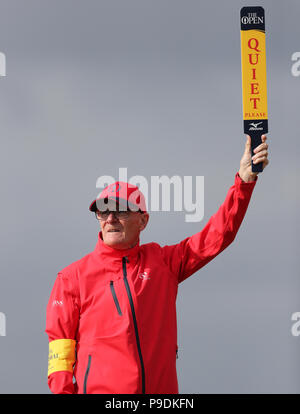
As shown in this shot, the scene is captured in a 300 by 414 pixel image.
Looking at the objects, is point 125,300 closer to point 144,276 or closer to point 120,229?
point 144,276

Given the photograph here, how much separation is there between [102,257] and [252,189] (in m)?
1.86

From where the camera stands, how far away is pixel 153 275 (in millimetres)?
8445

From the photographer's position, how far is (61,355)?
8156mm

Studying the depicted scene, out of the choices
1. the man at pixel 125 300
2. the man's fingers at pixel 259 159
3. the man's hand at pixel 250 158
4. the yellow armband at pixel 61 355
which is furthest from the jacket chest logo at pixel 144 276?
the man's fingers at pixel 259 159

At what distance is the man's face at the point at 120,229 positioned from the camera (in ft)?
27.8

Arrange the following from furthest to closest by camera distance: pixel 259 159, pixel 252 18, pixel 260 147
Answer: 1. pixel 252 18
2. pixel 260 147
3. pixel 259 159

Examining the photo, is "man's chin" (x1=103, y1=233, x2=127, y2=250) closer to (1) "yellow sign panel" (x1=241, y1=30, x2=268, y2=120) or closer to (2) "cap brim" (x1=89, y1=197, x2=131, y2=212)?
(2) "cap brim" (x1=89, y1=197, x2=131, y2=212)

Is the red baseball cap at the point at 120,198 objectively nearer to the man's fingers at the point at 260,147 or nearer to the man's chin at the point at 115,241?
the man's chin at the point at 115,241

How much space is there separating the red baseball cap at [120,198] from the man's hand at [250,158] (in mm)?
1268

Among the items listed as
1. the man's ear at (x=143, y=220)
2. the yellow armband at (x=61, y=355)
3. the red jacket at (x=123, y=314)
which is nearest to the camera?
the red jacket at (x=123, y=314)

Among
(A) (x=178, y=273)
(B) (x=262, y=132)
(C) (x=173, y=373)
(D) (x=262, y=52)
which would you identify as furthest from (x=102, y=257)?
(D) (x=262, y=52)

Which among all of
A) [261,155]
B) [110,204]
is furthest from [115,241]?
[261,155]

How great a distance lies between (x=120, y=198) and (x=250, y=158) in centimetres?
155
